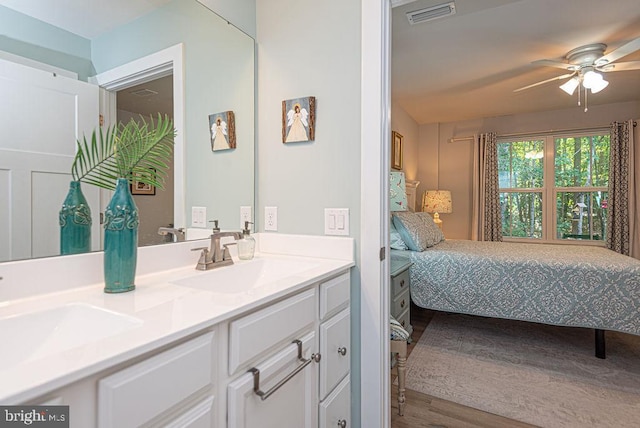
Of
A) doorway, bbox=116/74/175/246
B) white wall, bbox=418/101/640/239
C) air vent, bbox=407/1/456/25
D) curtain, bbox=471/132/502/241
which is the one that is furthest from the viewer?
curtain, bbox=471/132/502/241

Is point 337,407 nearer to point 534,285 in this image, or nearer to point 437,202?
point 534,285

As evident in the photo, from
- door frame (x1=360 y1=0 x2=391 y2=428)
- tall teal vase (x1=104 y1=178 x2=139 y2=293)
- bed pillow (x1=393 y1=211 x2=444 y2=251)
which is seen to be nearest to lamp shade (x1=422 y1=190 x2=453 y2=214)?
bed pillow (x1=393 y1=211 x2=444 y2=251)

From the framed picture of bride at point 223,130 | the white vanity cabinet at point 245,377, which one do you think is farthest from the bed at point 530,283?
the framed picture of bride at point 223,130

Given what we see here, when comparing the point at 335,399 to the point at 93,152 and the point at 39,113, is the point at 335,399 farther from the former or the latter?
the point at 39,113

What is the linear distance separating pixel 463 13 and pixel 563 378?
2.56 m

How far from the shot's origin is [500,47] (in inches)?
107

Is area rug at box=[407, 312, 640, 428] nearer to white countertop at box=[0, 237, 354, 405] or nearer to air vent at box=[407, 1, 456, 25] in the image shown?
white countertop at box=[0, 237, 354, 405]

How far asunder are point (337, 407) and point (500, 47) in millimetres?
2948

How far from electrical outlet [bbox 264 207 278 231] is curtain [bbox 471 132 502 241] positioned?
13.7 feet

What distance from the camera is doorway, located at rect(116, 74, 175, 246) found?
1.13 meters

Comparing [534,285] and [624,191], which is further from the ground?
[624,191]

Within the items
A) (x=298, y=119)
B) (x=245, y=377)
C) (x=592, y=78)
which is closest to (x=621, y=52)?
(x=592, y=78)

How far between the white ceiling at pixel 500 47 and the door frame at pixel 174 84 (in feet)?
5.20

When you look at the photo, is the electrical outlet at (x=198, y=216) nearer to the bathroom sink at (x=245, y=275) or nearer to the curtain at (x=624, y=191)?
the bathroom sink at (x=245, y=275)
